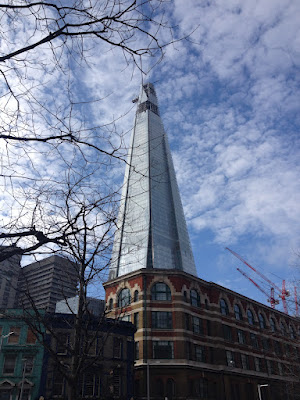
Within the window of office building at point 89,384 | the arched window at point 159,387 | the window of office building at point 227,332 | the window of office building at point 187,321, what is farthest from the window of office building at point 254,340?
the window of office building at point 89,384

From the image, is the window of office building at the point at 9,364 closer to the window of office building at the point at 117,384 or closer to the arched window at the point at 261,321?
the window of office building at the point at 117,384

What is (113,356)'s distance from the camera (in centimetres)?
3675

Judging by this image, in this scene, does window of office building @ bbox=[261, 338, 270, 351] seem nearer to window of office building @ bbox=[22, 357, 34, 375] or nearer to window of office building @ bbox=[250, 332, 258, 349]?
window of office building @ bbox=[250, 332, 258, 349]

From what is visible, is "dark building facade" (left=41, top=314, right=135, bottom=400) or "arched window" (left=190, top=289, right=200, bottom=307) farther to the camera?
"arched window" (left=190, top=289, right=200, bottom=307)

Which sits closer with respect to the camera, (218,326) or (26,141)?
(26,141)

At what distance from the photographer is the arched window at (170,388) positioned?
41094 mm

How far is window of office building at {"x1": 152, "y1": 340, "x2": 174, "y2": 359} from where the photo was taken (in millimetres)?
42684

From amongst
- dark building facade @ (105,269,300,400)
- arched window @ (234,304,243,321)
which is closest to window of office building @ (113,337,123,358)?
dark building facade @ (105,269,300,400)

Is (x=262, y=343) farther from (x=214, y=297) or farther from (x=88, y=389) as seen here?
(x=88, y=389)

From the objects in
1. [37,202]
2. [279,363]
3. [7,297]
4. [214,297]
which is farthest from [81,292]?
[7,297]

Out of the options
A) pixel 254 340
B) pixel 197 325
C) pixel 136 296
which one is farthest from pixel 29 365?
pixel 254 340

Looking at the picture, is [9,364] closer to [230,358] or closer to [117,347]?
[117,347]

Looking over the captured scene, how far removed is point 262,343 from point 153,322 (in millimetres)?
22961

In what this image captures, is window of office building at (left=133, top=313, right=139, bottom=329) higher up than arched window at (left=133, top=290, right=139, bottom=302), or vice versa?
arched window at (left=133, top=290, right=139, bottom=302)
